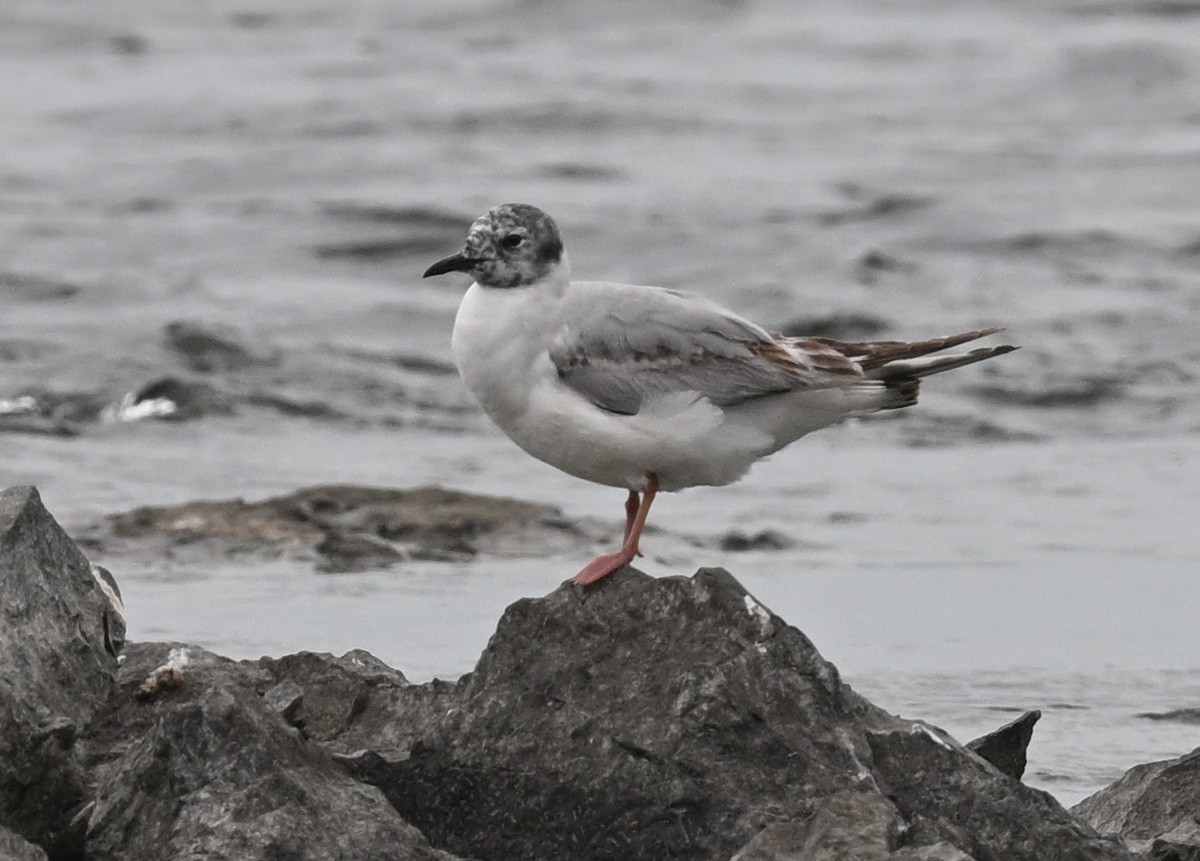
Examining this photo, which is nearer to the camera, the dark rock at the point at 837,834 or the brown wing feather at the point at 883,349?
the dark rock at the point at 837,834

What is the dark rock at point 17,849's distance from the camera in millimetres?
5641

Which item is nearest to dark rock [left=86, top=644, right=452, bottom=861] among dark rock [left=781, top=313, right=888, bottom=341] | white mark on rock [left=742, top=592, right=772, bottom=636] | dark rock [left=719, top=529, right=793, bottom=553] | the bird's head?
white mark on rock [left=742, top=592, right=772, bottom=636]

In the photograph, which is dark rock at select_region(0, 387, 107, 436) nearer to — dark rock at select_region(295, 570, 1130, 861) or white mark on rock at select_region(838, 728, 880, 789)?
dark rock at select_region(295, 570, 1130, 861)

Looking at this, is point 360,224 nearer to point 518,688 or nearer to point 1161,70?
point 1161,70

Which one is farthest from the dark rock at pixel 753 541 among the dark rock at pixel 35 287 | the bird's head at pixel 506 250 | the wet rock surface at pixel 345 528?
the dark rock at pixel 35 287

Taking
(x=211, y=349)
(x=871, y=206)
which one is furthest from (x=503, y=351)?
(x=871, y=206)

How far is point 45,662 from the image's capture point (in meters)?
6.55

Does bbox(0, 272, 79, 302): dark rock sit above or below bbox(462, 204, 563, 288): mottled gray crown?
below

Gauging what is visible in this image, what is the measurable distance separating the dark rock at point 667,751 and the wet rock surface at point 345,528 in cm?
422

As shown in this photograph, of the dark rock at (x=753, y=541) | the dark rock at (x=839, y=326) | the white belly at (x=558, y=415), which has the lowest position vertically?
the dark rock at (x=839, y=326)

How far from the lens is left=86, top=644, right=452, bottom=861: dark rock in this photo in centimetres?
580

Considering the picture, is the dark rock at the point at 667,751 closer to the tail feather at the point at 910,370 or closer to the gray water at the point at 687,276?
the tail feather at the point at 910,370

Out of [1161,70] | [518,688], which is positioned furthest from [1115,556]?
[1161,70]

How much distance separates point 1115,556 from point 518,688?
5.71m
